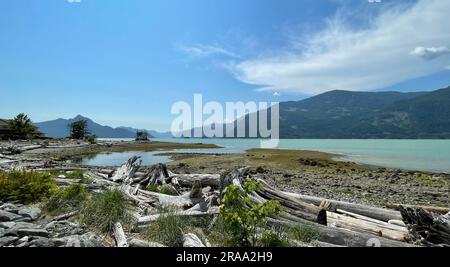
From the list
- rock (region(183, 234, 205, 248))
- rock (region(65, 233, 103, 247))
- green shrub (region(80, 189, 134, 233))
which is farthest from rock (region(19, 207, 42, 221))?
rock (region(183, 234, 205, 248))

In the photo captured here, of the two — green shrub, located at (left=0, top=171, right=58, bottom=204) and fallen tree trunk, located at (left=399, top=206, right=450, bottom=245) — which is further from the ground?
green shrub, located at (left=0, top=171, right=58, bottom=204)

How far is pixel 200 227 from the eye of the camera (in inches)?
351

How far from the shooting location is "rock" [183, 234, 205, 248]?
23.4 feet

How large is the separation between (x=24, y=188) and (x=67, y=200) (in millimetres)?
2751

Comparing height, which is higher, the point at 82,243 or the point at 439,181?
the point at 82,243

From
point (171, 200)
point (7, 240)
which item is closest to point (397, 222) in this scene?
point (171, 200)

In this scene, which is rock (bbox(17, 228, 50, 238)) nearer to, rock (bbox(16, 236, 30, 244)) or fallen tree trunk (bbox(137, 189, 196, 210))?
rock (bbox(16, 236, 30, 244))

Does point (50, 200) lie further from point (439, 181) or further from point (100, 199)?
point (439, 181)

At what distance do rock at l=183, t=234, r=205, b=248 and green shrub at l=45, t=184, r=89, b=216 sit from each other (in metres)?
4.58

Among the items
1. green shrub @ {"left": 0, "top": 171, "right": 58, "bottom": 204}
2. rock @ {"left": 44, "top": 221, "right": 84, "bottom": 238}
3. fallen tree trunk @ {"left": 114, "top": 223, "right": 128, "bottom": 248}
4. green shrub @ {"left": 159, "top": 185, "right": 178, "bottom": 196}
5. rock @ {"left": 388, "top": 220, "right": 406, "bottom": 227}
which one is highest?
green shrub @ {"left": 0, "top": 171, "right": 58, "bottom": 204}

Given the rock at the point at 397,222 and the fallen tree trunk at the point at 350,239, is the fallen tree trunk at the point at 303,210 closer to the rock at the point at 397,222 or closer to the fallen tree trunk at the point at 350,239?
the fallen tree trunk at the point at 350,239

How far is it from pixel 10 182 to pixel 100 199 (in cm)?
534
